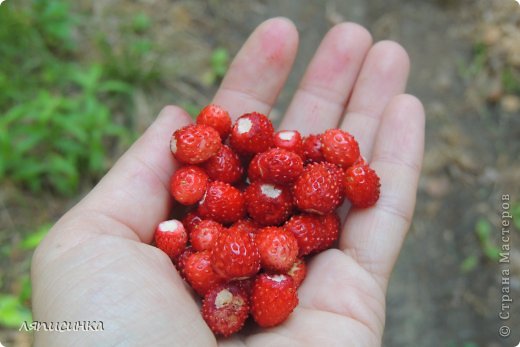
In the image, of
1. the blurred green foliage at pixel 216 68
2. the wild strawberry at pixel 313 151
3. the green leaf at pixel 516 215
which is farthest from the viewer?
the blurred green foliage at pixel 216 68

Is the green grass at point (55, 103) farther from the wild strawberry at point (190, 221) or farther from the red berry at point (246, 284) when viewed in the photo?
the red berry at point (246, 284)

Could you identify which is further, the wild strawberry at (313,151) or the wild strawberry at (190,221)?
the wild strawberry at (313,151)

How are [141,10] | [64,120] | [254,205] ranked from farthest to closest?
[141,10] → [64,120] → [254,205]

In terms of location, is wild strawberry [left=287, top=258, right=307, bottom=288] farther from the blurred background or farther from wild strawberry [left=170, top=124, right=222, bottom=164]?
the blurred background

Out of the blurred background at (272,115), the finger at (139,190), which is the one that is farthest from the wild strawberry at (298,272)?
the blurred background at (272,115)

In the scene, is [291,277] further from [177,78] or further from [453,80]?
[453,80]

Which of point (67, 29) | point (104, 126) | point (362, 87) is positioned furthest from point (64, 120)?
point (362, 87)
